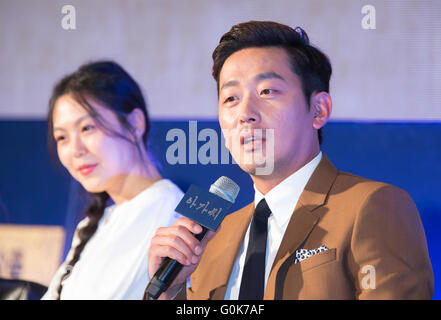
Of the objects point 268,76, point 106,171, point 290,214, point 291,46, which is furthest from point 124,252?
point 291,46

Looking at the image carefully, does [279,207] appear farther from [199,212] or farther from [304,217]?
[199,212]

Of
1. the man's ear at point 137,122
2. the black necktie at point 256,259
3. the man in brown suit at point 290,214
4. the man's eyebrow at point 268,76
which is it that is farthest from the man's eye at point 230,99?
the man's ear at point 137,122

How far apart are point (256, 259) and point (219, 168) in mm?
446

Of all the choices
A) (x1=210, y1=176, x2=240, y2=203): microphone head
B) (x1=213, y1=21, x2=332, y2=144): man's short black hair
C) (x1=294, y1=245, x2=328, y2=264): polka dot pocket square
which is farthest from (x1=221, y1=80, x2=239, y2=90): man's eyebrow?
(x1=294, y1=245, x2=328, y2=264): polka dot pocket square

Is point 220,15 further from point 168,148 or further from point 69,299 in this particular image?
point 69,299

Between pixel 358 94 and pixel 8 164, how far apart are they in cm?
150

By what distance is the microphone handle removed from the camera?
1417mm

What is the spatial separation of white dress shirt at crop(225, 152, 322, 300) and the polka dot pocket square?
4.6 inches

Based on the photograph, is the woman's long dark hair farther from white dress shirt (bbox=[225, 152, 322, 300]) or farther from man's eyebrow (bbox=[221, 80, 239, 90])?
white dress shirt (bbox=[225, 152, 322, 300])

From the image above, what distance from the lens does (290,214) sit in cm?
169

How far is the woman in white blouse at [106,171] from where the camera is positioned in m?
2.02

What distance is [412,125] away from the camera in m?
1.86

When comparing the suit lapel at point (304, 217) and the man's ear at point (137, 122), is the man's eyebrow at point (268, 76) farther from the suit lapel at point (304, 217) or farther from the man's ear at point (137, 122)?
the man's ear at point (137, 122)

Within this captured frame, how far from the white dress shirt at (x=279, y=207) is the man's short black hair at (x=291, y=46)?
0.76 ft
